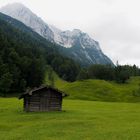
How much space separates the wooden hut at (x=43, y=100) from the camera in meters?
65.3

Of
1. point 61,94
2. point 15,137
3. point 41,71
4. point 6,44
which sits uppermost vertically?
point 6,44

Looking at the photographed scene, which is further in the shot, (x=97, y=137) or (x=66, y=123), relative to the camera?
(x=66, y=123)

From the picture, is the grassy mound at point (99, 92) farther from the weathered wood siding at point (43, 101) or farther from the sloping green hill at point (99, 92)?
the weathered wood siding at point (43, 101)

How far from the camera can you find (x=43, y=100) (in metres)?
66.4

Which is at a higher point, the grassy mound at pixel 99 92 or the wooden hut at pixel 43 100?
the grassy mound at pixel 99 92

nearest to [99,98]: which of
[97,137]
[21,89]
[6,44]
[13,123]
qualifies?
[21,89]

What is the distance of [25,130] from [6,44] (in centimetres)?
13483

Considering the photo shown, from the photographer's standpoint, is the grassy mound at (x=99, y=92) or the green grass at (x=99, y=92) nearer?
the green grass at (x=99, y=92)

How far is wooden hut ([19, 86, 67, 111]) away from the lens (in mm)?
65338

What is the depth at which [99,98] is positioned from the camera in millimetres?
126312

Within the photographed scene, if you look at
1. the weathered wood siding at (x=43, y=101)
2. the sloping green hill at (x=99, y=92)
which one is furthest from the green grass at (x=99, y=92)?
the weathered wood siding at (x=43, y=101)

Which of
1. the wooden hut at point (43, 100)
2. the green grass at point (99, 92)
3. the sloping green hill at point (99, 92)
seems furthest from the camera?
the sloping green hill at point (99, 92)

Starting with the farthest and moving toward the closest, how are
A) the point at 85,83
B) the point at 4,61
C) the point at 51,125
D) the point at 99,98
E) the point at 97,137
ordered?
1. the point at 4,61
2. the point at 85,83
3. the point at 99,98
4. the point at 51,125
5. the point at 97,137

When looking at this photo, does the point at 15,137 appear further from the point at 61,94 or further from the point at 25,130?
the point at 61,94
